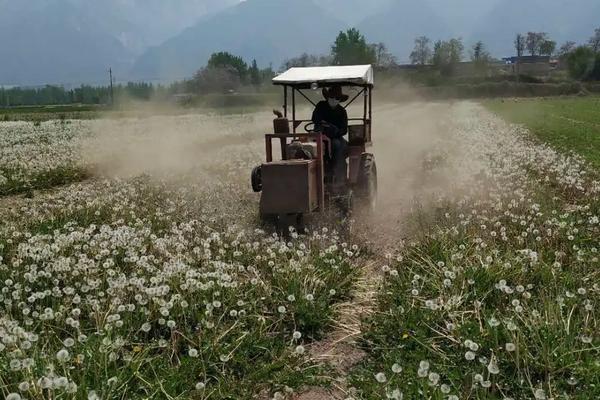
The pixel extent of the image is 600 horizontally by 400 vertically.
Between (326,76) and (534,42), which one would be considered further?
(534,42)

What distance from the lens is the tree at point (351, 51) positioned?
87.6 m

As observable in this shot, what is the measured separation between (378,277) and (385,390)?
3084mm

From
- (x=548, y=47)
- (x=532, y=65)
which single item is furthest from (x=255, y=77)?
(x=548, y=47)

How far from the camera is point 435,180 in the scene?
551 inches

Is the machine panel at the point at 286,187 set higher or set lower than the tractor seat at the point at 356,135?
lower

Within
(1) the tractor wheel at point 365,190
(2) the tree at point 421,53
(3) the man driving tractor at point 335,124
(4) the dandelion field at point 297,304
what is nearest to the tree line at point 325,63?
(2) the tree at point 421,53

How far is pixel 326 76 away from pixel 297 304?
5.66 meters

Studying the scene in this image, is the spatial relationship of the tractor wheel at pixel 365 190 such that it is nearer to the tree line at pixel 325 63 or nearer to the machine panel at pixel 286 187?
the machine panel at pixel 286 187

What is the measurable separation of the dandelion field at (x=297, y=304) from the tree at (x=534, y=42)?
161783mm

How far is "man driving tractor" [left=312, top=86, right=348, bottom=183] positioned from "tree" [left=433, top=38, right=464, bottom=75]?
97818mm

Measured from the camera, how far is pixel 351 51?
296 feet

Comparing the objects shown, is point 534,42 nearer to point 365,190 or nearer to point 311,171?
point 365,190

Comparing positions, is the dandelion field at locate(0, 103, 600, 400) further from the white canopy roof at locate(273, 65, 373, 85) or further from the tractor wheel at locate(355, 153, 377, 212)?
the white canopy roof at locate(273, 65, 373, 85)

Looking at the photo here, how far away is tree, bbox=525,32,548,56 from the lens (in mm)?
154262
